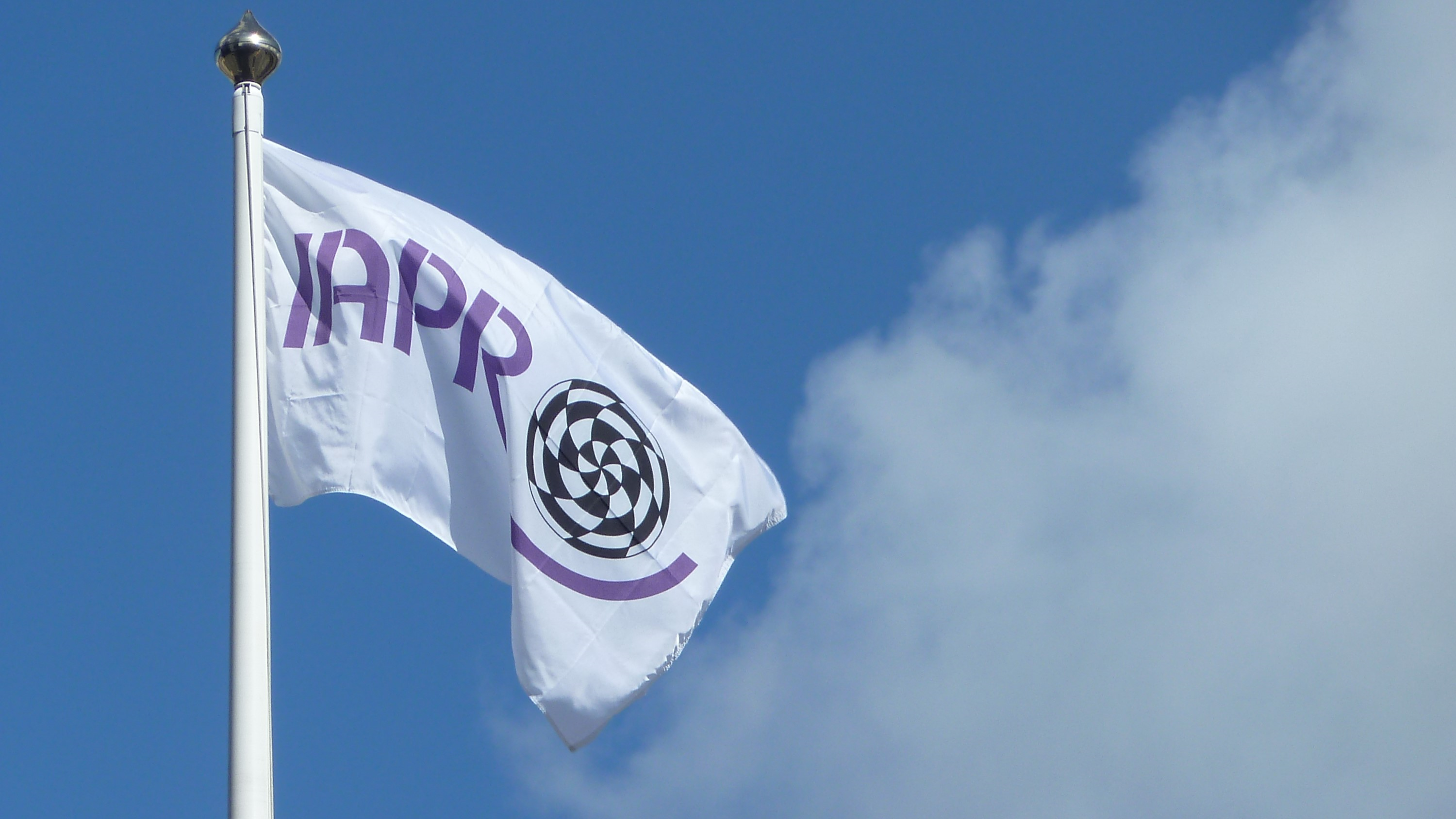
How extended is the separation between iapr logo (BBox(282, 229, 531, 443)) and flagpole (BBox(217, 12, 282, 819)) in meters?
0.64

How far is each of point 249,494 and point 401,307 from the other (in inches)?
92.1

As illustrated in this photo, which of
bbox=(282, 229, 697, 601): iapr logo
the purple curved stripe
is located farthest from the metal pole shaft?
the purple curved stripe

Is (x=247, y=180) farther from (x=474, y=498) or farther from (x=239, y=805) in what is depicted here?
(x=239, y=805)

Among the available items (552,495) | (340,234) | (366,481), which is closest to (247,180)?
(340,234)

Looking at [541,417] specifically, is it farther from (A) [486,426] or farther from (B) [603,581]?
(B) [603,581]

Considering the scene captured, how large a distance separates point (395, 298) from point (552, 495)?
5.43 feet

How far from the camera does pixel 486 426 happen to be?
40.4 feet

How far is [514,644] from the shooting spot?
11.9 m

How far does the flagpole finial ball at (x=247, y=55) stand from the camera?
1202 cm

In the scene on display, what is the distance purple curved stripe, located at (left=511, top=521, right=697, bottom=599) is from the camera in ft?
→ 39.4

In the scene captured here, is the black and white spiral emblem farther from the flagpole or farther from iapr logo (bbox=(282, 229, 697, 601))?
the flagpole

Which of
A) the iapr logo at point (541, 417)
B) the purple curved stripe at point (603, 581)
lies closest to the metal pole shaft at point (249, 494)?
the iapr logo at point (541, 417)

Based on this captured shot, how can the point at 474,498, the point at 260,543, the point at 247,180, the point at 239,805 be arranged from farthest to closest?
the point at 474,498 < the point at 247,180 < the point at 260,543 < the point at 239,805

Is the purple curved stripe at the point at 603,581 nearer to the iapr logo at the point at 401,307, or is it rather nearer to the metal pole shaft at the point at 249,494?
the iapr logo at the point at 401,307
